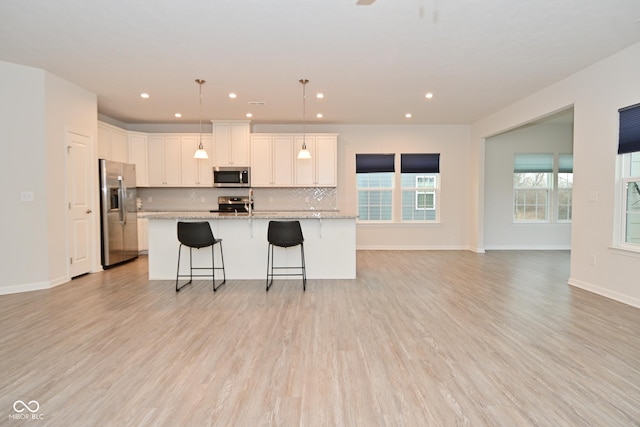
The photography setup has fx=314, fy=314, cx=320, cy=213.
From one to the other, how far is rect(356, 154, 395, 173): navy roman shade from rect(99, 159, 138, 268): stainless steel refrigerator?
471 centimetres

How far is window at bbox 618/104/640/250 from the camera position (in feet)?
11.6

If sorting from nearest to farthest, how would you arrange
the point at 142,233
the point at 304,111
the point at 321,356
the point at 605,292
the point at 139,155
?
the point at 321,356, the point at 605,292, the point at 304,111, the point at 142,233, the point at 139,155

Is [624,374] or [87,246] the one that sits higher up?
[87,246]

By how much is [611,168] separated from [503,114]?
8.38ft

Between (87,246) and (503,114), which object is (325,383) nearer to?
(87,246)

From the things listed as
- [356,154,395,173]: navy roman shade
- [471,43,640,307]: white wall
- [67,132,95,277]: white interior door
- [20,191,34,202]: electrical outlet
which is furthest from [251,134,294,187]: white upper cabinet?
[471,43,640,307]: white wall

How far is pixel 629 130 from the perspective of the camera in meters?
3.54

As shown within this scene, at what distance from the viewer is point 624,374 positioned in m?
2.13

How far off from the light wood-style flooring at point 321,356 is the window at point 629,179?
856 millimetres

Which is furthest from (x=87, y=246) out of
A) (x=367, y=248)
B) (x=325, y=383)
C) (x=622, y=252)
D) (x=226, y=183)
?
(x=622, y=252)

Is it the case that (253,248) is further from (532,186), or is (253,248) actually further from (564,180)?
(564,180)

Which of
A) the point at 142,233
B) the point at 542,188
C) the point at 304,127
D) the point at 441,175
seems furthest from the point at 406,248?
the point at 142,233

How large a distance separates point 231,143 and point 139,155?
77.6 inches

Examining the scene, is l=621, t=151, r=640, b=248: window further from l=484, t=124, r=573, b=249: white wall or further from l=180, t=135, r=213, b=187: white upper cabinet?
l=180, t=135, r=213, b=187: white upper cabinet
